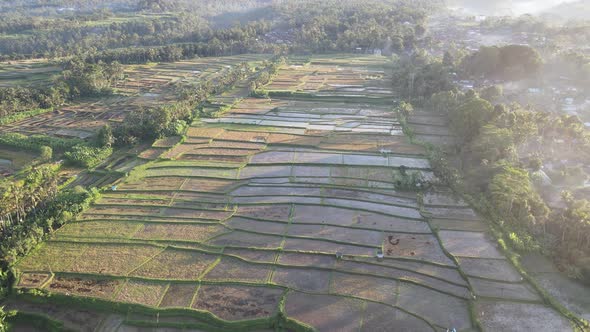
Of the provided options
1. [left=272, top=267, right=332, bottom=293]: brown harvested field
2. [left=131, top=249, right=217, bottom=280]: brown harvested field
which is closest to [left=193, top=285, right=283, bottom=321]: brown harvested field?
[left=272, top=267, right=332, bottom=293]: brown harvested field

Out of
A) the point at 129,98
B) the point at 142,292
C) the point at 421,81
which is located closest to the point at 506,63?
the point at 421,81

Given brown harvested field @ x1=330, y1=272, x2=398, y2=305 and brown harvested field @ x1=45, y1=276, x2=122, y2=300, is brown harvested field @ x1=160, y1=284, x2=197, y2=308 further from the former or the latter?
brown harvested field @ x1=330, y1=272, x2=398, y2=305

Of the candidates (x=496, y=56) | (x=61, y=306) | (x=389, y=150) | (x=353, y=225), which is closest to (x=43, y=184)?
(x=61, y=306)

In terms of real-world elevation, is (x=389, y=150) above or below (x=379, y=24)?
below

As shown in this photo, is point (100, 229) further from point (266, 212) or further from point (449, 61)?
point (449, 61)

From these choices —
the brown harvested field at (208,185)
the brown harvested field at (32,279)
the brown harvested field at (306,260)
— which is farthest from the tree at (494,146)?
the brown harvested field at (32,279)

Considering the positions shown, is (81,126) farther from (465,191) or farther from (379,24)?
(379,24)
